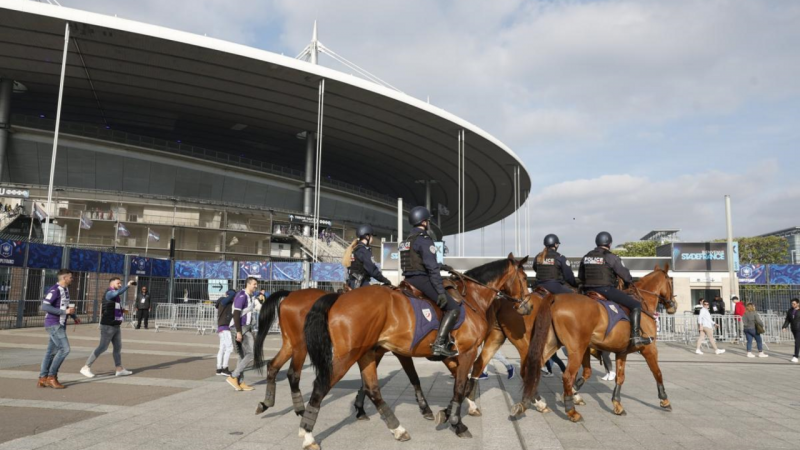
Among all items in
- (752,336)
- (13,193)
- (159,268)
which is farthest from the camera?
(13,193)

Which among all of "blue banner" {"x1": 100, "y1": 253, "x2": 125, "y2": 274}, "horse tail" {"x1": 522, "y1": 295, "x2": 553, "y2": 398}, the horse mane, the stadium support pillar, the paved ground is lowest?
the paved ground

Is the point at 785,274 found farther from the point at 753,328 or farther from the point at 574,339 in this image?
the point at 574,339

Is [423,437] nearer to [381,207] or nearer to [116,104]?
[116,104]

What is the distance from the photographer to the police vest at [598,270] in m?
8.59

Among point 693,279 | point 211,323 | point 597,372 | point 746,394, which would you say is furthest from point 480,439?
point 693,279

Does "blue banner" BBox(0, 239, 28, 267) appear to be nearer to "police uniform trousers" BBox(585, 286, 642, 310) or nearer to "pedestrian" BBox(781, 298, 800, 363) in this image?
"police uniform trousers" BBox(585, 286, 642, 310)

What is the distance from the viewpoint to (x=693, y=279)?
3166cm

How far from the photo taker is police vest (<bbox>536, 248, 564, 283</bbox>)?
9438mm

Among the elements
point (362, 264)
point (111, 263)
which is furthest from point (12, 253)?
point (362, 264)

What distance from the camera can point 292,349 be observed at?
307 inches

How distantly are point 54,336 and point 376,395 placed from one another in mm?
6697

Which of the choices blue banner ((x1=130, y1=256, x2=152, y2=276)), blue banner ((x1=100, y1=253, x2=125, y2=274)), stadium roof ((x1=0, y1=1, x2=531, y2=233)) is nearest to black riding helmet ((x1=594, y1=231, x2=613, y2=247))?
blue banner ((x1=100, y1=253, x2=125, y2=274))

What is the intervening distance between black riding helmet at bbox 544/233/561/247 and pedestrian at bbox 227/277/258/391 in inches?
229

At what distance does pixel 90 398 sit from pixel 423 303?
234 inches
